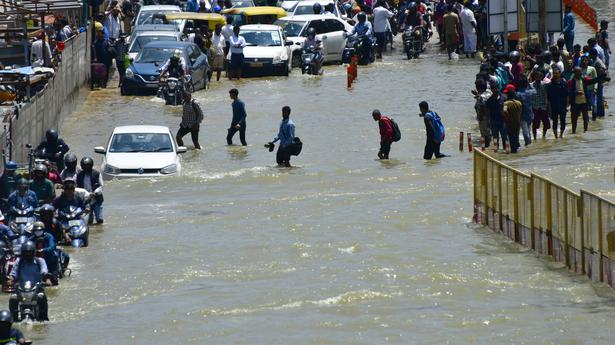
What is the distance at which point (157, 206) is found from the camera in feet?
100

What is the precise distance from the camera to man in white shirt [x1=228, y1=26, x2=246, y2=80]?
47.2m

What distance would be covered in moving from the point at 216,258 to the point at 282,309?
3652mm

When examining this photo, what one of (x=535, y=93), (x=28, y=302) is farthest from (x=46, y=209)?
(x=535, y=93)

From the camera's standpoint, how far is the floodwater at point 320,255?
70.3 feet

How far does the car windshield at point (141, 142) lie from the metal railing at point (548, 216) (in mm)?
7415

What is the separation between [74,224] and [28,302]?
17.1ft

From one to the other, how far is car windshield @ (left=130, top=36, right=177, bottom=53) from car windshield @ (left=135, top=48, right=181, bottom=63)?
1.63m

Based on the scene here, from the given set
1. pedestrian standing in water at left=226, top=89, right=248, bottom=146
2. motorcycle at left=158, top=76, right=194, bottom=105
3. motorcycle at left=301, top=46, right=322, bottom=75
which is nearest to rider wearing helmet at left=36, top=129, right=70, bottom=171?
pedestrian standing in water at left=226, top=89, right=248, bottom=146

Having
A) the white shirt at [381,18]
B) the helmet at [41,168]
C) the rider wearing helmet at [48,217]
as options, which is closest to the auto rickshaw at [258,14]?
the white shirt at [381,18]

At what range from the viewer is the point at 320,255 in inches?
1016

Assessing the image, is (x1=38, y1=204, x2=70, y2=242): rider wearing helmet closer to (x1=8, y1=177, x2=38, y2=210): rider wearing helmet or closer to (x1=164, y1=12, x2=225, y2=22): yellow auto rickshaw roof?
(x1=8, y1=177, x2=38, y2=210): rider wearing helmet

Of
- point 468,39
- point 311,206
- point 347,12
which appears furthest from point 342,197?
point 347,12

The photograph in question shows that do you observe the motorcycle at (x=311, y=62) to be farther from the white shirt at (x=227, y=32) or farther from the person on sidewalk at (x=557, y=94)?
the person on sidewalk at (x=557, y=94)

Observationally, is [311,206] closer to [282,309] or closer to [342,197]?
[342,197]
